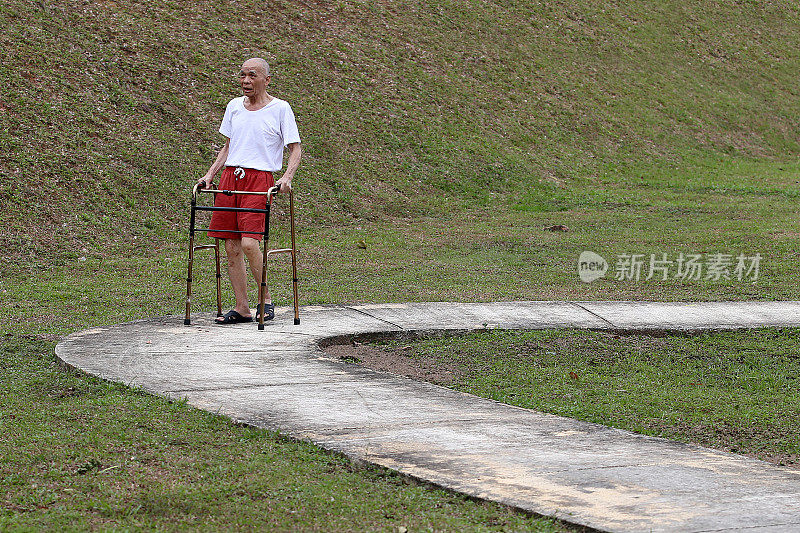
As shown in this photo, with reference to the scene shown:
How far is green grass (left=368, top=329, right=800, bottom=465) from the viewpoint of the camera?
514 cm

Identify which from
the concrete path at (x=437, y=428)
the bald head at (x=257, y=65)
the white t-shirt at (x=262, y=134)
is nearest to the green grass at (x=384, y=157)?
the concrete path at (x=437, y=428)

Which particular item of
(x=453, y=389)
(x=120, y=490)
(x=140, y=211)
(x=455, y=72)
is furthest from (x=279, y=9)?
(x=120, y=490)

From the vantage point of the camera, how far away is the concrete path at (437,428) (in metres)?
3.60

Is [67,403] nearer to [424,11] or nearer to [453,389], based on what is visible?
[453,389]

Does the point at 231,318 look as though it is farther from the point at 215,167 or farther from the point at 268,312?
the point at 215,167

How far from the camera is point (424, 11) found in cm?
2409

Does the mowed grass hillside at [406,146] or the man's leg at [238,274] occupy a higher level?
the mowed grass hillside at [406,146]

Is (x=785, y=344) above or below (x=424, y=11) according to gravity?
below

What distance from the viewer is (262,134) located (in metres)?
7.19

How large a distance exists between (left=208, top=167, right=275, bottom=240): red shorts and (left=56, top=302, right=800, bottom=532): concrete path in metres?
0.69

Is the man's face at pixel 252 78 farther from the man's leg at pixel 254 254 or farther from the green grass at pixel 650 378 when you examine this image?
the green grass at pixel 650 378

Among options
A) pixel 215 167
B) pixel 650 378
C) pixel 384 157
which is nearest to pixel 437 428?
pixel 650 378

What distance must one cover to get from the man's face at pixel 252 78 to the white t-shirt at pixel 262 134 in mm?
125

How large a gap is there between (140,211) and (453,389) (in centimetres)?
863
